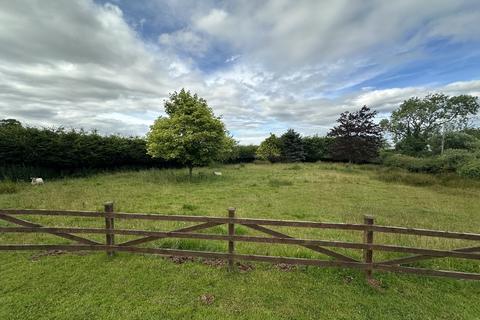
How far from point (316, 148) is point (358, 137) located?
10.4m

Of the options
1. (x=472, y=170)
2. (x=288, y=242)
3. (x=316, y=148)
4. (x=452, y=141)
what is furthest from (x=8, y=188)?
(x=452, y=141)

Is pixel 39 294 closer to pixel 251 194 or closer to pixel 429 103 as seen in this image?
pixel 251 194

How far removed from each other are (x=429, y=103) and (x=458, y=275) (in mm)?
53433

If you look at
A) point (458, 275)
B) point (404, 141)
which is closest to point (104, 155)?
point (458, 275)

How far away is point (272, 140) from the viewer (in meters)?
39.1

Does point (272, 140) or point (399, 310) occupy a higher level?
point (272, 140)

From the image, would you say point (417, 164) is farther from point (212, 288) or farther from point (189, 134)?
point (212, 288)

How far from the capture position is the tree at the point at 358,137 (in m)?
30.4

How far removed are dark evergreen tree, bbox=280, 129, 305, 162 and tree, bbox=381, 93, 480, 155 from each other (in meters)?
20.1

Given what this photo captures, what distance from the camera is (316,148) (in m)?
40.9

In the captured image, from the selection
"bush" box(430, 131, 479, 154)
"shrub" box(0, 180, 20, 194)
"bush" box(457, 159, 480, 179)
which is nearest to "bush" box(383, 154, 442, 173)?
"bush" box(457, 159, 480, 179)

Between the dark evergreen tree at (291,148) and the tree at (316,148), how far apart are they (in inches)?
67.2

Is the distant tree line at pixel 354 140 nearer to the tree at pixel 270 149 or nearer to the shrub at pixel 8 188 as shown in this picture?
the tree at pixel 270 149

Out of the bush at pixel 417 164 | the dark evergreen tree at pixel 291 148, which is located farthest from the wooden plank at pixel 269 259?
the dark evergreen tree at pixel 291 148
